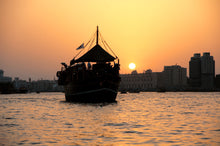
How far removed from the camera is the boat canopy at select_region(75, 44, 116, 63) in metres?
65.2

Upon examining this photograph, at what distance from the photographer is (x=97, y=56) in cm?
6519

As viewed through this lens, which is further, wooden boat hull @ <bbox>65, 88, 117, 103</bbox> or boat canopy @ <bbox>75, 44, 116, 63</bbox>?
boat canopy @ <bbox>75, 44, 116, 63</bbox>

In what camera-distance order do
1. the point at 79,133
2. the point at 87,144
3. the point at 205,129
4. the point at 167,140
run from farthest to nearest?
the point at 205,129 < the point at 79,133 < the point at 167,140 < the point at 87,144

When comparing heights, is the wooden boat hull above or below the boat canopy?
below

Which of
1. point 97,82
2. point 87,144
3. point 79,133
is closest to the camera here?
point 87,144

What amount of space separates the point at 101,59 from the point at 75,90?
315 inches

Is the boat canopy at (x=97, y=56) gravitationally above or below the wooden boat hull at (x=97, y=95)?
above

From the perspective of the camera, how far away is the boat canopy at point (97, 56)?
65188mm

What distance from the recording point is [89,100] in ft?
189

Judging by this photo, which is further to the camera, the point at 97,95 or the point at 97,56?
the point at 97,56

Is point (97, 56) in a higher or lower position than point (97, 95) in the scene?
higher

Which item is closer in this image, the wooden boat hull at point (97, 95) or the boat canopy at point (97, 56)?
the wooden boat hull at point (97, 95)

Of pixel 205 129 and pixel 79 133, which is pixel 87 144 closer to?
pixel 79 133

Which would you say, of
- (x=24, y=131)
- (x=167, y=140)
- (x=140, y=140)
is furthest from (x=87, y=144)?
(x=24, y=131)
